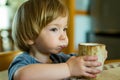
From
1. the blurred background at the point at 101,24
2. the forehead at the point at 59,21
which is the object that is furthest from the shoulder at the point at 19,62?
the blurred background at the point at 101,24

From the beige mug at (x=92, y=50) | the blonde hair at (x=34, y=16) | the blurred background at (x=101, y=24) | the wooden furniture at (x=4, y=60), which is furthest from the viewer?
the blurred background at (x=101, y=24)

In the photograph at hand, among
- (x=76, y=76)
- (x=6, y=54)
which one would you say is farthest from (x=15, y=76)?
(x=6, y=54)

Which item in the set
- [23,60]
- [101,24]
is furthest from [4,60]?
[101,24]

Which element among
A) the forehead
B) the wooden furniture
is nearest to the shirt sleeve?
the forehead

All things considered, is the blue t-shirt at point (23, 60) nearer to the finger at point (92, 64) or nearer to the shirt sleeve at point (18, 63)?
the shirt sleeve at point (18, 63)

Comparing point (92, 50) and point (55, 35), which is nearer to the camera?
point (92, 50)

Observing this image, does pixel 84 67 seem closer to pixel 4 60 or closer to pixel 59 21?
pixel 59 21

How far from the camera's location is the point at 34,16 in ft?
2.24

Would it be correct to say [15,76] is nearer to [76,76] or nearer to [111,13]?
[76,76]

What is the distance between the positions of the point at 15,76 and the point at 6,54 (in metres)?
0.35

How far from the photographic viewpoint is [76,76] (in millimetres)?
580

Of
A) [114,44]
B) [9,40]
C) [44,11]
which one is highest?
[44,11]

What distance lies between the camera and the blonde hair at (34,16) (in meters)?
0.68

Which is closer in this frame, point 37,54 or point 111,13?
point 37,54
